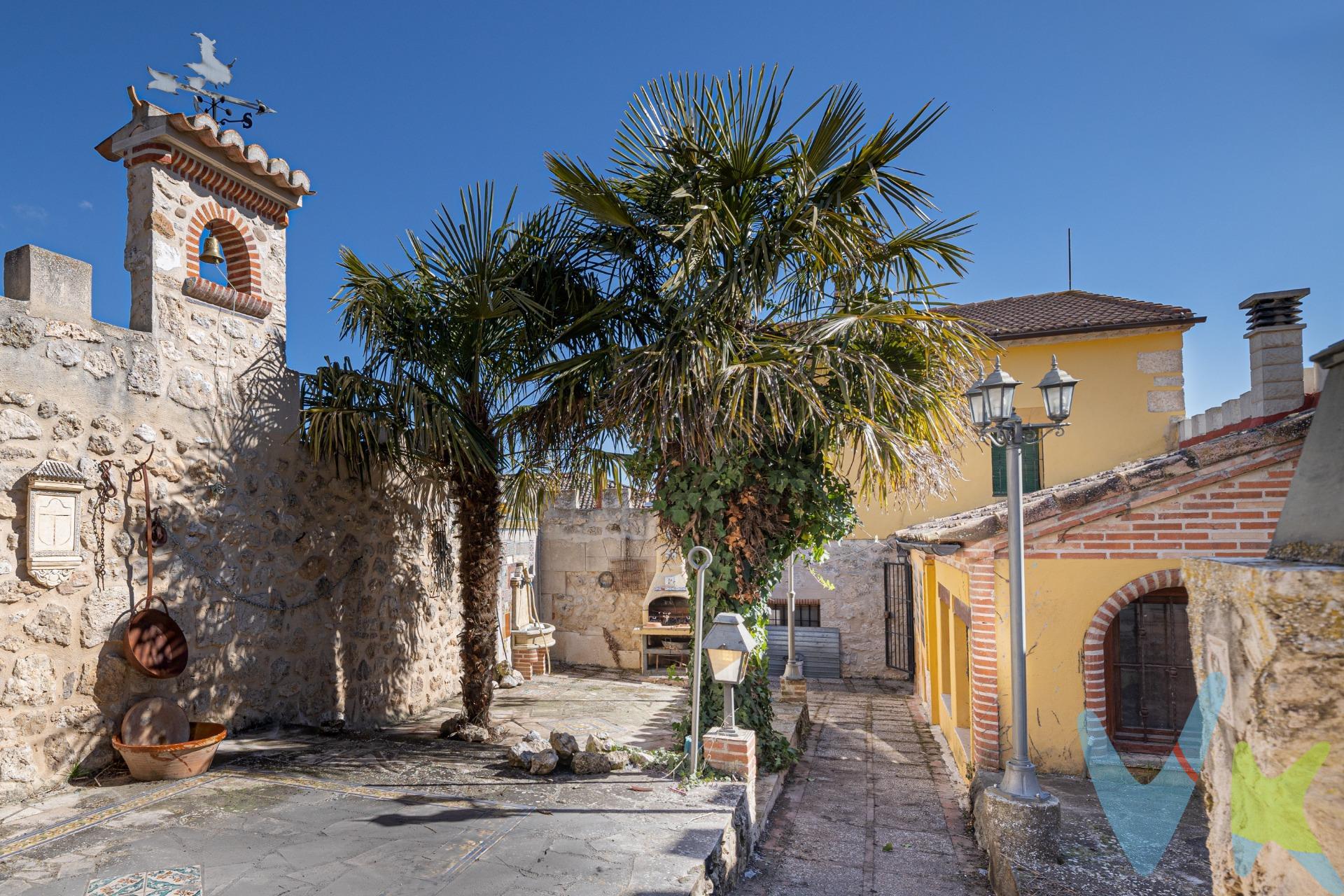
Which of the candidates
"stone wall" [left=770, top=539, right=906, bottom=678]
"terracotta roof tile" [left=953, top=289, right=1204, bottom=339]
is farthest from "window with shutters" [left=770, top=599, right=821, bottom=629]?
"terracotta roof tile" [left=953, top=289, right=1204, bottom=339]

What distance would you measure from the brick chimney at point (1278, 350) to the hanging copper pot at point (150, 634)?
1013 centimetres

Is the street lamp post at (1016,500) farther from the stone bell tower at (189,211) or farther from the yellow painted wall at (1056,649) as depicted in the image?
the stone bell tower at (189,211)

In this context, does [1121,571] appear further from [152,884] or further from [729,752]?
[152,884]

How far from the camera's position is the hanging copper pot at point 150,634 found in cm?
580

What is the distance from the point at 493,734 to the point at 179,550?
332 centimetres

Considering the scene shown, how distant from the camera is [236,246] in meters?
7.05

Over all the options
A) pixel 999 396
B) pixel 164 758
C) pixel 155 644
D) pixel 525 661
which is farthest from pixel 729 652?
pixel 525 661

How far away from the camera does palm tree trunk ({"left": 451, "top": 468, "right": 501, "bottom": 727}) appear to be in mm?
7633

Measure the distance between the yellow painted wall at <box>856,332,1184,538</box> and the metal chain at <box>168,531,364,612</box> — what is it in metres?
9.62

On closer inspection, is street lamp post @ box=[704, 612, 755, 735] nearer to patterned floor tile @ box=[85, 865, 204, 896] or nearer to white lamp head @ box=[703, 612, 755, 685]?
white lamp head @ box=[703, 612, 755, 685]

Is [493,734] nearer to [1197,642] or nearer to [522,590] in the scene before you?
[522,590]

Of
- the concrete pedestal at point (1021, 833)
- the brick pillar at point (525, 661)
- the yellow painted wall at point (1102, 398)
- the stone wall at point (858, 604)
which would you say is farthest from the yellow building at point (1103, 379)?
the concrete pedestal at point (1021, 833)

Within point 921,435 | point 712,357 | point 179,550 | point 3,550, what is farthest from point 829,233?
point 3,550

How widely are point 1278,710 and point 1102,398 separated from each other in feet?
44.4
